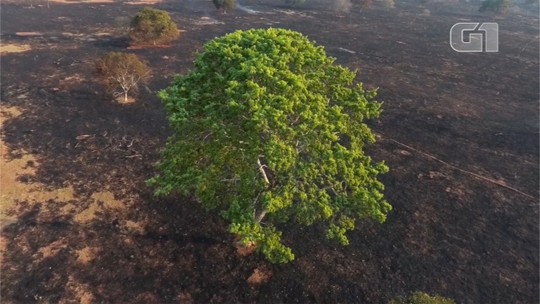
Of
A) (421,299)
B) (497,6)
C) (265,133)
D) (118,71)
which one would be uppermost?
(497,6)

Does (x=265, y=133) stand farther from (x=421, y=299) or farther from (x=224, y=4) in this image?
(x=224, y=4)

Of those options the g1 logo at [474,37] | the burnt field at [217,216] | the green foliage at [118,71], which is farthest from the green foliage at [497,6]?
the green foliage at [118,71]

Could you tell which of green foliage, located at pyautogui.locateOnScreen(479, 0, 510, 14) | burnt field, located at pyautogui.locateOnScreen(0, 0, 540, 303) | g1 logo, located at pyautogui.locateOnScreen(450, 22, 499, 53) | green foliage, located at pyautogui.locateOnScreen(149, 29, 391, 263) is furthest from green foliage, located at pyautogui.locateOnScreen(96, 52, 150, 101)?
green foliage, located at pyautogui.locateOnScreen(479, 0, 510, 14)

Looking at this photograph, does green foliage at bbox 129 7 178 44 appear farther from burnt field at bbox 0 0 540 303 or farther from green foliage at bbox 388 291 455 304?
green foliage at bbox 388 291 455 304

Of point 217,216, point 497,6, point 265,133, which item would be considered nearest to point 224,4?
point 217,216

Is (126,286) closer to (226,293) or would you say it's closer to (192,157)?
(226,293)
